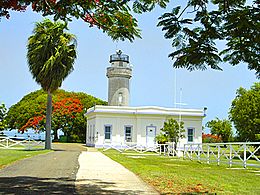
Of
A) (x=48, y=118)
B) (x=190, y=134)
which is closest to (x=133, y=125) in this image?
(x=190, y=134)

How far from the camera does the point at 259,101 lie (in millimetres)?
34688

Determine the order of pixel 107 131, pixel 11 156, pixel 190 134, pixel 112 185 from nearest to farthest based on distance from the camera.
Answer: pixel 112 185 → pixel 11 156 → pixel 107 131 → pixel 190 134

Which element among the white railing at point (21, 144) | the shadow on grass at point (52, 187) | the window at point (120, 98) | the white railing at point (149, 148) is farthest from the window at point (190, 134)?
the shadow on grass at point (52, 187)

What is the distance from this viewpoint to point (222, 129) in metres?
55.4

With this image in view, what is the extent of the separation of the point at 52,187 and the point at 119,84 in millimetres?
35547

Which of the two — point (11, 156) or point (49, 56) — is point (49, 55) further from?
point (11, 156)

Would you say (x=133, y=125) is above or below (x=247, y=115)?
below

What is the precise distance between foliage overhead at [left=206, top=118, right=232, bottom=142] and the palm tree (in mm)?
30672

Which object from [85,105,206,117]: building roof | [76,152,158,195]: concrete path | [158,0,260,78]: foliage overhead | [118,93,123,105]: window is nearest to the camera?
[158,0,260,78]: foliage overhead

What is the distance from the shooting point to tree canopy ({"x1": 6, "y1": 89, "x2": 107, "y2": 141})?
171 feet

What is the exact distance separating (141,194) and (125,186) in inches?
56.7

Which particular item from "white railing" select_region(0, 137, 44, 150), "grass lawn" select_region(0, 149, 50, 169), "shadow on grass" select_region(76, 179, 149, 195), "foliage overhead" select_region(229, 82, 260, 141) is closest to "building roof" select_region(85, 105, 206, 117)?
"foliage overhead" select_region(229, 82, 260, 141)

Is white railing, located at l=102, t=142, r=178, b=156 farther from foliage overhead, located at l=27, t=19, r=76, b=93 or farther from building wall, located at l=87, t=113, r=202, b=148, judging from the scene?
foliage overhead, located at l=27, t=19, r=76, b=93

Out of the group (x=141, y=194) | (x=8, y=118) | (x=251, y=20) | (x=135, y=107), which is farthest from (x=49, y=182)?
(x=8, y=118)
